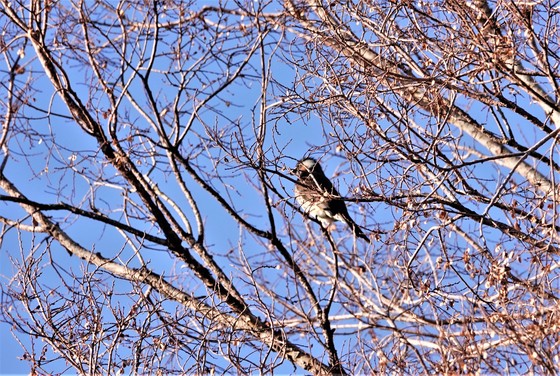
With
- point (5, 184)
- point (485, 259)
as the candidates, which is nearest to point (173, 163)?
point (5, 184)

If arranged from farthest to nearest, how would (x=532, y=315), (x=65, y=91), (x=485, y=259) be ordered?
(x=65, y=91)
(x=485, y=259)
(x=532, y=315)

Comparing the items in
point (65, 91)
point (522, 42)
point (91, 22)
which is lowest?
point (522, 42)

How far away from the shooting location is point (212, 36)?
6.49 meters

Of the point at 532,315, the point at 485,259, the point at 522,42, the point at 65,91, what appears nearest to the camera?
the point at 532,315

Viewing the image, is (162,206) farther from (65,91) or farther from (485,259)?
(485,259)

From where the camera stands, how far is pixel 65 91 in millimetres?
5949

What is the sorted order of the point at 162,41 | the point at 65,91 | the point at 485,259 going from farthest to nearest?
the point at 162,41 → the point at 65,91 → the point at 485,259

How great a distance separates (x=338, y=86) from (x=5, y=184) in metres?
3.00

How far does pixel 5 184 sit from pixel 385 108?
326cm

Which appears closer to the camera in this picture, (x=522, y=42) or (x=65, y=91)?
(x=522, y=42)

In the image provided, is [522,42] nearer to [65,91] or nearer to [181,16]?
[181,16]

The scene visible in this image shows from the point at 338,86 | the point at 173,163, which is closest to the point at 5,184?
the point at 173,163

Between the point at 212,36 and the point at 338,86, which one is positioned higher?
the point at 212,36

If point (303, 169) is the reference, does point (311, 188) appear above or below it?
below
